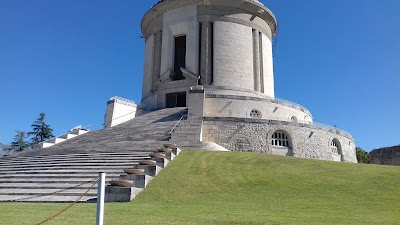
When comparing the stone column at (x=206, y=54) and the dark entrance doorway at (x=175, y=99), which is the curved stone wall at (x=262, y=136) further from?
the dark entrance doorway at (x=175, y=99)

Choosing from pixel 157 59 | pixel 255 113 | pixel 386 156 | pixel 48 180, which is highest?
pixel 157 59

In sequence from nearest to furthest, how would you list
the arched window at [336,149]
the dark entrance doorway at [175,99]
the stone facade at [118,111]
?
the arched window at [336,149] < the stone facade at [118,111] < the dark entrance doorway at [175,99]

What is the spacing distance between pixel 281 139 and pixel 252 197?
1388 cm

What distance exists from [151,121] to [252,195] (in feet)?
54.7

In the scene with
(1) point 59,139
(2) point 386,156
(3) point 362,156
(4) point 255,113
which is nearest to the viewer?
(2) point 386,156

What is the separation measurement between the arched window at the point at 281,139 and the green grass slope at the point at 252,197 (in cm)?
733

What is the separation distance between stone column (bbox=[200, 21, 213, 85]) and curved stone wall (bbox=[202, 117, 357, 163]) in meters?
9.38

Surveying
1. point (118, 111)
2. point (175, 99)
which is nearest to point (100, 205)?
point (118, 111)

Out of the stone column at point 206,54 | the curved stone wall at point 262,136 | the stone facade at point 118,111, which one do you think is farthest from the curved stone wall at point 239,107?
the stone facade at point 118,111

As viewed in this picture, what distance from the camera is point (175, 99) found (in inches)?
1321

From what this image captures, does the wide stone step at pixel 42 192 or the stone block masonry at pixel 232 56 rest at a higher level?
the stone block masonry at pixel 232 56

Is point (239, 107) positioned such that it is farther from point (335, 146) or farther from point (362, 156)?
point (362, 156)

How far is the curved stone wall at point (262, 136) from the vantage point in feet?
76.0

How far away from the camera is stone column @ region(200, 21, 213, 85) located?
3253 cm
